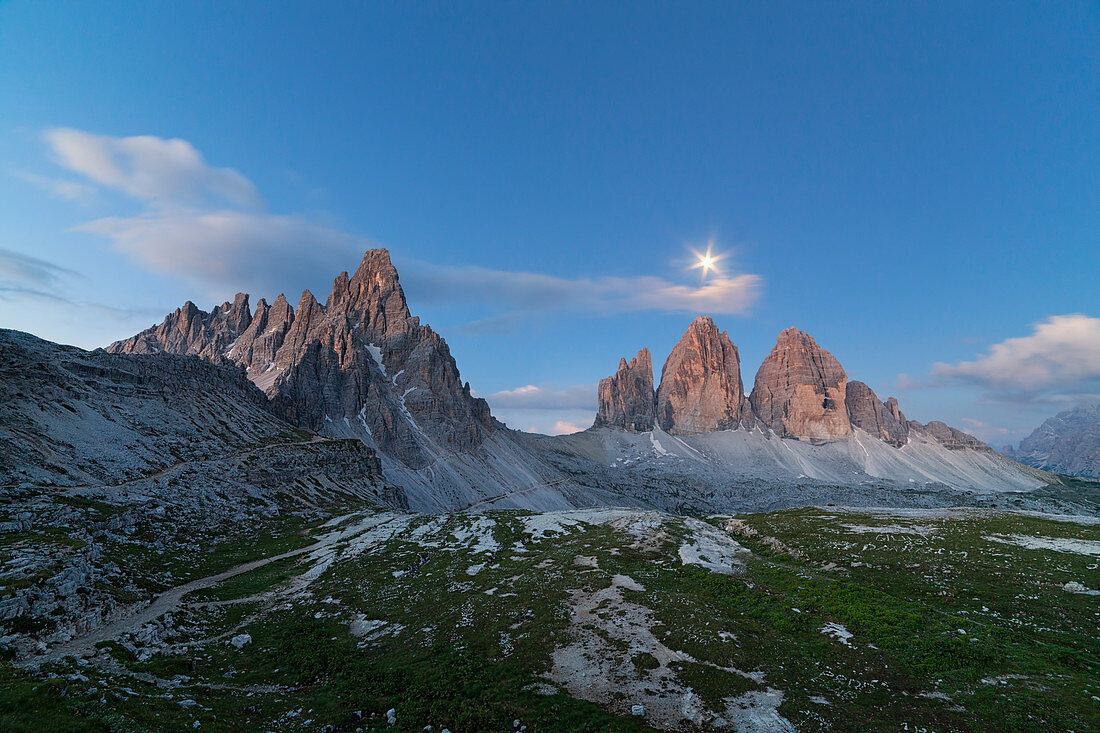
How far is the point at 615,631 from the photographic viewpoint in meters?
23.1

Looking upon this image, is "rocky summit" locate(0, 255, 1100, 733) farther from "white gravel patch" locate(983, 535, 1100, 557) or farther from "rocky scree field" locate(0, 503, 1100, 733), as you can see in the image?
"white gravel patch" locate(983, 535, 1100, 557)

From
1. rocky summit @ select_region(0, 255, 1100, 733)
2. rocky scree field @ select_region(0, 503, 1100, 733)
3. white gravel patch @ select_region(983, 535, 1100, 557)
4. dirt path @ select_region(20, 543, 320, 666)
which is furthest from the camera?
white gravel patch @ select_region(983, 535, 1100, 557)

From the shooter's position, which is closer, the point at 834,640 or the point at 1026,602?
the point at 834,640

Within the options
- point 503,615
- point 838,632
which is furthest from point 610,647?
point 838,632

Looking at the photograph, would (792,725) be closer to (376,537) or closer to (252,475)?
(376,537)

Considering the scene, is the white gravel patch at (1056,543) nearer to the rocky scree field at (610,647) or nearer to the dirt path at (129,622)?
the rocky scree field at (610,647)

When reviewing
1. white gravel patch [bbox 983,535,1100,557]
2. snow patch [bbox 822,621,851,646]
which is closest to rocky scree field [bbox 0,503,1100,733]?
snow patch [bbox 822,621,851,646]

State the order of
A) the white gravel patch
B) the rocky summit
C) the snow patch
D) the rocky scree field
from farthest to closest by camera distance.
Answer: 1. the white gravel patch
2. the snow patch
3. the rocky summit
4. the rocky scree field

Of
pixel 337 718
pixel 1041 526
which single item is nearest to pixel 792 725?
pixel 337 718

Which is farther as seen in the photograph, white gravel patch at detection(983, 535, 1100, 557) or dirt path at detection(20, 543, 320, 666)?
white gravel patch at detection(983, 535, 1100, 557)

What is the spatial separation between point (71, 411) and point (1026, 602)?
11117 cm

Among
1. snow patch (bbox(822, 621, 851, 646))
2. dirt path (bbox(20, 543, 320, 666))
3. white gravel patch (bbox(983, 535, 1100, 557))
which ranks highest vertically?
white gravel patch (bbox(983, 535, 1100, 557))

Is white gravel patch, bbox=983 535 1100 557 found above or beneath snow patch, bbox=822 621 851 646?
above

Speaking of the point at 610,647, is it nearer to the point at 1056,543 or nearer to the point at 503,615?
the point at 503,615
